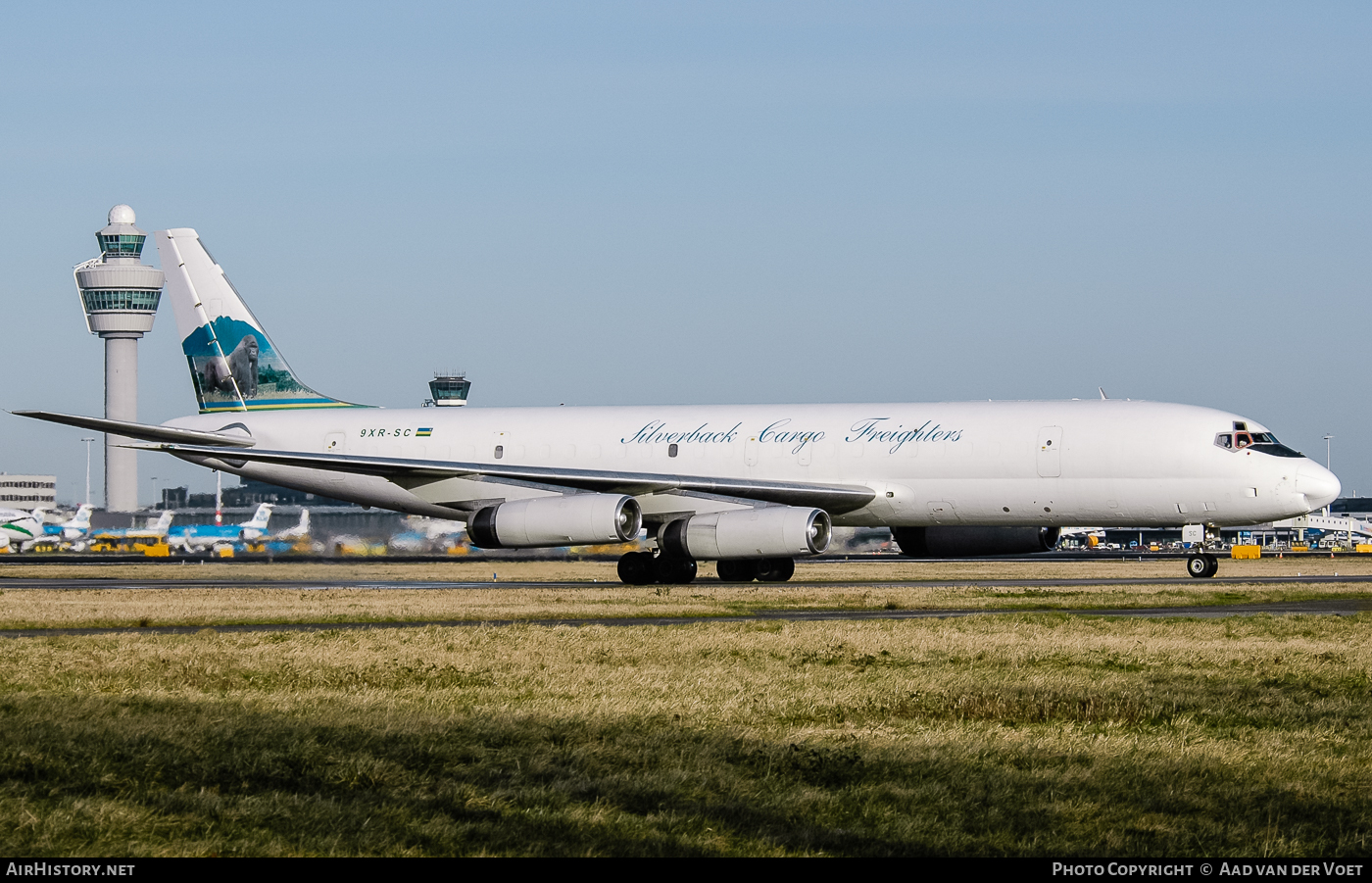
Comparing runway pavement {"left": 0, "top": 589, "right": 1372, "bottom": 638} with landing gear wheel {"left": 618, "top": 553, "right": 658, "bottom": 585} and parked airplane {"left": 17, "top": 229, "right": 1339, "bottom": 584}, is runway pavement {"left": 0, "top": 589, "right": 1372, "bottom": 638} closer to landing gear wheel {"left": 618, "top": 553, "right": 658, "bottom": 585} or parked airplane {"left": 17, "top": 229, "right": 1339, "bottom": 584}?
parked airplane {"left": 17, "top": 229, "right": 1339, "bottom": 584}

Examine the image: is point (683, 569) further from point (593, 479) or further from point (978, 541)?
point (978, 541)

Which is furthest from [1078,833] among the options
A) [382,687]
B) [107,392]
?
[107,392]

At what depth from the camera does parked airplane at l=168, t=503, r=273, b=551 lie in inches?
3472

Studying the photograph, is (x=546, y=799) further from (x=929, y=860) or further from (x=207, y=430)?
(x=207, y=430)

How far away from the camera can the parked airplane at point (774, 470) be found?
3362cm

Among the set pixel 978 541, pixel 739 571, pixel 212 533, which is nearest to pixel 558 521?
pixel 739 571

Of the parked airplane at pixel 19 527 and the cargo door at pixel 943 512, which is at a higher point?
the cargo door at pixel 943 512

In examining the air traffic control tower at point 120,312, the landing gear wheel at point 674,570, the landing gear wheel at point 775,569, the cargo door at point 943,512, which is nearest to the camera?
the cargo door at point 943,512

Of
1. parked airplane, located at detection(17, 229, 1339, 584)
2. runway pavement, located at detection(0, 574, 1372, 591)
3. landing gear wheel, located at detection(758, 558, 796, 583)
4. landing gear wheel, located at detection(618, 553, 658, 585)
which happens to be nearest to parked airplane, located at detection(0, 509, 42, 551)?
runway pavement, located at detection(0, 574, 1372, 591)

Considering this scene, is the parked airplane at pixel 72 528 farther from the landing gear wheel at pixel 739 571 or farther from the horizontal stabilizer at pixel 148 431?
the landing gear wheel at pixel 739 571

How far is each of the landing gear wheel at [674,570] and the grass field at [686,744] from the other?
15.7m

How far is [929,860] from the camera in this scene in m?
7.57

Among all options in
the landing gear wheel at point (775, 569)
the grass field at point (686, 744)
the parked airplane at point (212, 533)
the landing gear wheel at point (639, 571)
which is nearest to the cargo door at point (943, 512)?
the landing gear wheel at point (775, 569)

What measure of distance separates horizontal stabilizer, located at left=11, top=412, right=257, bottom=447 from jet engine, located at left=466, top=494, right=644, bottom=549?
9083 mm
